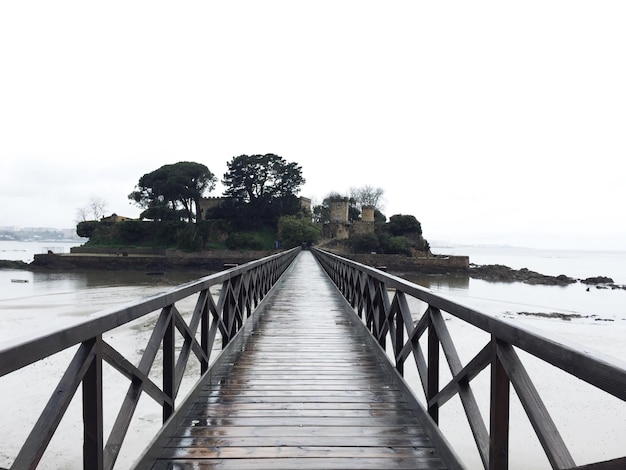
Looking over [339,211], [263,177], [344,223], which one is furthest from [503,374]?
[339,211]

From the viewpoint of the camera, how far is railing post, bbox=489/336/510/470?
1957 mm

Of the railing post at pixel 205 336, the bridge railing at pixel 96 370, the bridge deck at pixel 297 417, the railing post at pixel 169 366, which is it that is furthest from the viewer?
the railing post at pixel 205 336

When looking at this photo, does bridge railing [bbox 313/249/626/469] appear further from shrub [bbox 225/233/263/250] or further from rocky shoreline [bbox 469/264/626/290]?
shrub [bbox 225/233/263/250]

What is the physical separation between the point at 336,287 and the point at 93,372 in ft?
33.9

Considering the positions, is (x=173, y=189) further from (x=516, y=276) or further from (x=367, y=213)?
(x=516, y=276)

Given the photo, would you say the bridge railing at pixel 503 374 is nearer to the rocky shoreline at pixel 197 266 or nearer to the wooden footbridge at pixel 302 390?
the wooden footbridge at pixel 302 390

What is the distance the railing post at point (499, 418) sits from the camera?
77.0 inches

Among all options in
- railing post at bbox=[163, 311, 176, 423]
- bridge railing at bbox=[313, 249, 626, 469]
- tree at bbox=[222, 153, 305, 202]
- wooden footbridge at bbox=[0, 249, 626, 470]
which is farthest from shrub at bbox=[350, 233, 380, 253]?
railing post at bbox=[163, 311, 176, 423]

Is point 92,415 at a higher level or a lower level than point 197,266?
higher

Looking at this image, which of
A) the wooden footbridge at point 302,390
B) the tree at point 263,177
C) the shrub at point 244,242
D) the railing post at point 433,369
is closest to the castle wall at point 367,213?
the tree at point 263,177

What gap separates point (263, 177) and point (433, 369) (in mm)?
58896

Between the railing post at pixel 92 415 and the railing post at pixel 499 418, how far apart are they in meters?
1.78

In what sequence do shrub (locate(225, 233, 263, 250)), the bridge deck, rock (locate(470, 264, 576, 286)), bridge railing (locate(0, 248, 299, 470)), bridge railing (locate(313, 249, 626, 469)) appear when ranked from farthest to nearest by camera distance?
shrub (locate(225, 233, 263, 250))
rock (locate(470, 264, 576, 286))
the bridge deck
bridge railing (locate(0, 248, 299, 470))
bridge railing (locate(313, 249, 626, 469))

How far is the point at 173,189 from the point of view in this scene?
5994 cm
